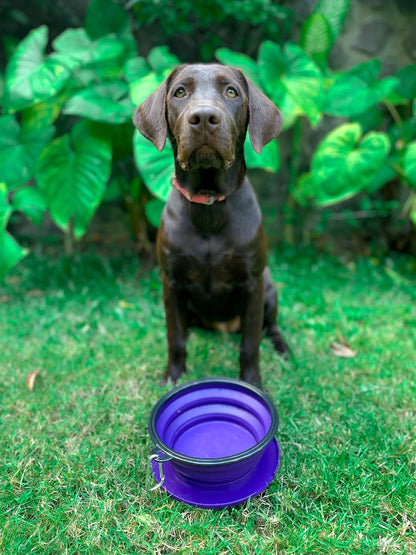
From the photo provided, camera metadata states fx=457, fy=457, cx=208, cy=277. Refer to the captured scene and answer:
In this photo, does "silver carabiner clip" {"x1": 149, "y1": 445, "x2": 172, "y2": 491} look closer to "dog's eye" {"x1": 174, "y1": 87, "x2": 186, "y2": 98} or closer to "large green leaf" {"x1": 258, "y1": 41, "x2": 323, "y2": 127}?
"dog's eye" {"x1": 174, "y1": 87, "x2": 186, "y2": 98}

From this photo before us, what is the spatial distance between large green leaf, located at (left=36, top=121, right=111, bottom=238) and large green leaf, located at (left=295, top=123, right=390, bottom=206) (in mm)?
1345

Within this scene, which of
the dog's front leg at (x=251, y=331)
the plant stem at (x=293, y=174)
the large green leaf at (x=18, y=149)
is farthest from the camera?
the plant stem at (x=293, y=174)

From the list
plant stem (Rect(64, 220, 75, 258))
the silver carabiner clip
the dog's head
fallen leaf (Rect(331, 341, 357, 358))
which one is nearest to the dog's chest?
the dog's head

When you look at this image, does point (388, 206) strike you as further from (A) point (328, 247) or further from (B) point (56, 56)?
(B) point (56, 56)

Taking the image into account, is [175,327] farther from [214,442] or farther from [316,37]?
[316,37]

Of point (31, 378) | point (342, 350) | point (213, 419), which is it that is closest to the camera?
point (213, 419)

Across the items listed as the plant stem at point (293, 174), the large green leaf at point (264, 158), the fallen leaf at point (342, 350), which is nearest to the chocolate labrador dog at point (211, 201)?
the fallen leaf at point (342, 350)

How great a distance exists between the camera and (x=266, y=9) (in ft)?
10.3

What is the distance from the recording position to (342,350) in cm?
249

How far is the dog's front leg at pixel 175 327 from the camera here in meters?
2.08

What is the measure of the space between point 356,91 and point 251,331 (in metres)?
1.84

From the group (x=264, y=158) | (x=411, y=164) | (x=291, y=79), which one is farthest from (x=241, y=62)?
(x=411, y=164)

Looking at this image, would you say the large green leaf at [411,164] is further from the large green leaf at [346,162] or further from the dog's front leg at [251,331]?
the dog's front leg at [251,331]

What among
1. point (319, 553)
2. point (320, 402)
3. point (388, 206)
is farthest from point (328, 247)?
point (319, 553)
